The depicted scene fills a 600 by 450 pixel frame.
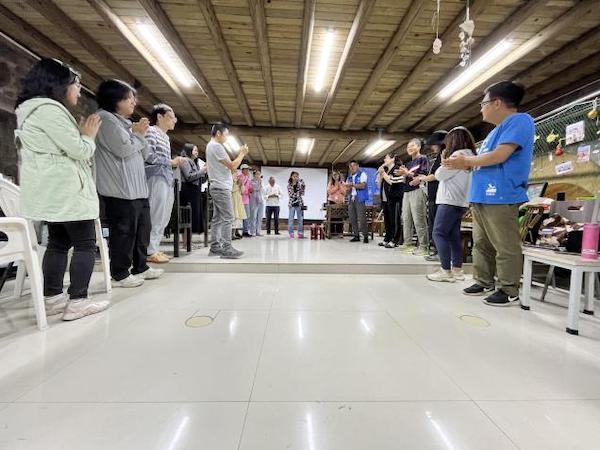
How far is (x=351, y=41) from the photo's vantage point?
11.8 feet

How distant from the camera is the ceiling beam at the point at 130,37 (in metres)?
3.00

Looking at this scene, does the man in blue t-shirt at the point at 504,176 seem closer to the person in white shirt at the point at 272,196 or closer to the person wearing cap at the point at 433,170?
the person wearing cap at the point at 433,170

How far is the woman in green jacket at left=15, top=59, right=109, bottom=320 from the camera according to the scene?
1.44 m

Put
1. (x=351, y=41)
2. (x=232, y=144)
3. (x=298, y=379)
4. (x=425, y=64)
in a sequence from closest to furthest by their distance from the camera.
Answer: (x=298, y=379) → (x=351, y=41) → (x=425, y=64) → (x=232, y=144)

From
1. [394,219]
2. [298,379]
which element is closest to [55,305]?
[298,379]

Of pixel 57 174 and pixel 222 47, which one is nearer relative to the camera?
pixel 57 174

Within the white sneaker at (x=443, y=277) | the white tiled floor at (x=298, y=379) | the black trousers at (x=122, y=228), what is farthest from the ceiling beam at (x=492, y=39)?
the black trousers at (x=122, y=228)

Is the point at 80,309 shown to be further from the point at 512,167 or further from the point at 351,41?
the point at 351,41

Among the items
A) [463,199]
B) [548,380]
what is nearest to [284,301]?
[548,380]

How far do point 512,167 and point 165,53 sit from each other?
438 centimetres

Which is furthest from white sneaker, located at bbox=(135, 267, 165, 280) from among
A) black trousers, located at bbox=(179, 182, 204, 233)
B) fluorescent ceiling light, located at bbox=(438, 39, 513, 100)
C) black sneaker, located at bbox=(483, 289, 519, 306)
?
fluorescent ceiling light, located at bbox=(438, 39, 513, 100)

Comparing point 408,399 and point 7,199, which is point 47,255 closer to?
point 7,199

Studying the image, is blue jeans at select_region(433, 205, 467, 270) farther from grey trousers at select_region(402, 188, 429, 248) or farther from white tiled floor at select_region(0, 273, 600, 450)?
grey trousers at select_region(402, 188, 429, 248)

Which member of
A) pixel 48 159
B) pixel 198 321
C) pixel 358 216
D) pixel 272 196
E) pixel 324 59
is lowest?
pixel 198 321
